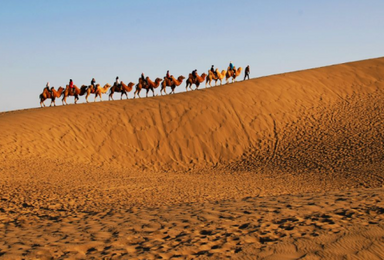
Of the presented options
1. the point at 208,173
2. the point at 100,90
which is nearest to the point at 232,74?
the point at 100,90

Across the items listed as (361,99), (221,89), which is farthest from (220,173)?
(361,99)

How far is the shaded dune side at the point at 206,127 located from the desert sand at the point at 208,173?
6 centimetres

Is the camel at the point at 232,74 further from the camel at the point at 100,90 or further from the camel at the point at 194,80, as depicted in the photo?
the camel at the point at 100,90

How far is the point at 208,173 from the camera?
17.2 metres

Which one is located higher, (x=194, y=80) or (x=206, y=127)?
(x=194, y=80)

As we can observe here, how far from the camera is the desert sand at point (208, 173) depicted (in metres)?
6.02

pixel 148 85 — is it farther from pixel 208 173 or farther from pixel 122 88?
pixel 208 173

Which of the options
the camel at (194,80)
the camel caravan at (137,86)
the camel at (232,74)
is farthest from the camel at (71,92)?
the camel at (232,74)

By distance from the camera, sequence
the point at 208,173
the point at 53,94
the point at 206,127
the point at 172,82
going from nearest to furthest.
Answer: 1. the point at 208,173
2. the point at 206,127
3. the point at 53,94
4. the point at 172,82

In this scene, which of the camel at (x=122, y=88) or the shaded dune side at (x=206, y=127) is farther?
the camel at (x=122, y=88)

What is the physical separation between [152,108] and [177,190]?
11.1 m

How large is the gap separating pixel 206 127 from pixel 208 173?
4.75m

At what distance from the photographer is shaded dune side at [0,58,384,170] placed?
18719mm

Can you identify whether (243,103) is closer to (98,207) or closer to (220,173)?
(220,173)
